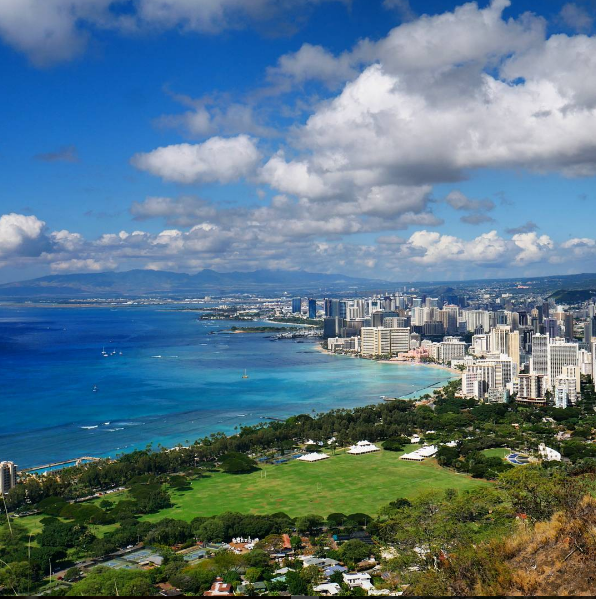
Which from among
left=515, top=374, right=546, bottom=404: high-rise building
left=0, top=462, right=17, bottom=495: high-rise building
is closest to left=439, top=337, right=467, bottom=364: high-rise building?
left=515, top=374, right=546, bottom=404: high-rise building

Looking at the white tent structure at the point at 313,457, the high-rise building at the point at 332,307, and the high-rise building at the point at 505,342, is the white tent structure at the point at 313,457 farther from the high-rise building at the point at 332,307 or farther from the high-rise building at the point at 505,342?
the high-rise building at the point at 332,307

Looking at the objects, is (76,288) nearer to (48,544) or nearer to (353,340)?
(353,340)

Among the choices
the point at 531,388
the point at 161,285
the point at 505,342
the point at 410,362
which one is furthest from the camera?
the point at 161,285

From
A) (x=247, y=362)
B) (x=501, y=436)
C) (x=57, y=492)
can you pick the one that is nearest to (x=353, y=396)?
(x=501, y=436)

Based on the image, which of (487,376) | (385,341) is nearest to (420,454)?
(487,376)

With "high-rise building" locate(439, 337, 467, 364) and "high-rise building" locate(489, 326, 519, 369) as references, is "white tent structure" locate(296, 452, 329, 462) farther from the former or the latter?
"high-rise building" locate(439, 337, 467, 364)

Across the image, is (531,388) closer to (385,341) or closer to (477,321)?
(385,341)

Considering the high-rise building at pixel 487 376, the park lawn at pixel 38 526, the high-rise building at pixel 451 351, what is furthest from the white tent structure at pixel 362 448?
the high-rise building at pixel 451 351
